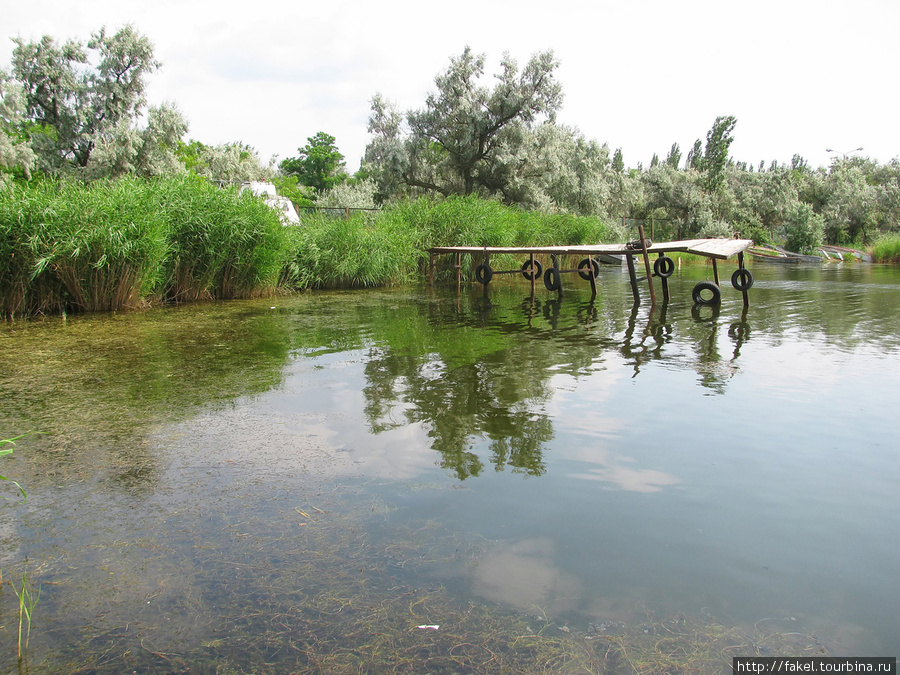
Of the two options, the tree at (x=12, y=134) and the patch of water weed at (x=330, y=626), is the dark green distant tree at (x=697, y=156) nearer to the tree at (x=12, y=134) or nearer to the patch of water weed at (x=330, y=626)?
the tree at (x=12, y=134)

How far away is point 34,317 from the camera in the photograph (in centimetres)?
1068

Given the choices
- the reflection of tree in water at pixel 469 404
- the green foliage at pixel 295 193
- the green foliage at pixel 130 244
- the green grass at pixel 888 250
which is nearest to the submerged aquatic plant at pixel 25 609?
the reflection of tree in water at pixel 469 404

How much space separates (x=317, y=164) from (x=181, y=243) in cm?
→ 6724

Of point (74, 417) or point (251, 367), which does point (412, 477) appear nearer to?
point (74, 417)

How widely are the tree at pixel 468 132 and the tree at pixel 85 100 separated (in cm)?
993

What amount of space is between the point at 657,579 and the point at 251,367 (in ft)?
17.7

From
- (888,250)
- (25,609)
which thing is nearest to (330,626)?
(25,609)

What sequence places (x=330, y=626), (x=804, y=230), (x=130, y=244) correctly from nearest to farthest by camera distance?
1. (x=330, y=626)
2. (x=130, y=244)
3. (x=804, y=230)

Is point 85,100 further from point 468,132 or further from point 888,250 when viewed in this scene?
point 888,250

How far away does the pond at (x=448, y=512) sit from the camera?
94.6 inches

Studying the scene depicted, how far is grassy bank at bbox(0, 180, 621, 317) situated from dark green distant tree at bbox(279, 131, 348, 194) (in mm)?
58789

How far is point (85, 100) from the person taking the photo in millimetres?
28547

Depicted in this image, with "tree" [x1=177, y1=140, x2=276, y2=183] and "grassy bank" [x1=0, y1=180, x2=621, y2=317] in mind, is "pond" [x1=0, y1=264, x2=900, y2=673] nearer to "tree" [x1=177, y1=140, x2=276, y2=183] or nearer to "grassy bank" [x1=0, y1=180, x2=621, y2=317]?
"grassy bank" [x1=0, y1=180, x2=621, y2=317]

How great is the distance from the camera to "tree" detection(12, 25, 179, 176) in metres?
27.7
